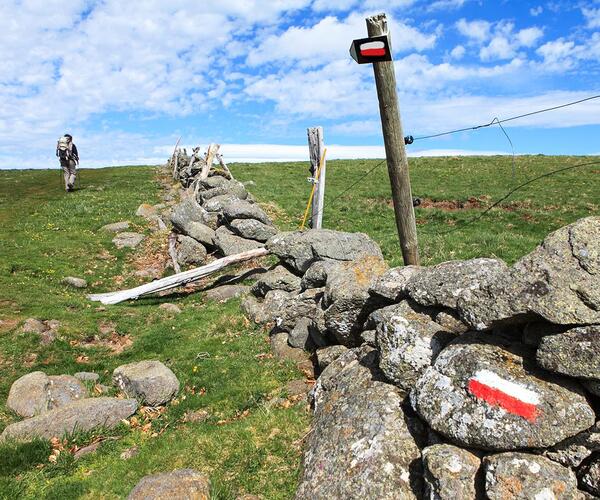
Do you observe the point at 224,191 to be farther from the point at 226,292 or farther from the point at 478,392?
the point at 478,392

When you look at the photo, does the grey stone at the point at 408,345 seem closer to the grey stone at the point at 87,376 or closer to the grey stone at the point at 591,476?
the grey stone at the point at 591,476

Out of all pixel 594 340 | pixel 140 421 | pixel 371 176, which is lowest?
pixel 140 421

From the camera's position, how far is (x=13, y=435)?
9.35 m

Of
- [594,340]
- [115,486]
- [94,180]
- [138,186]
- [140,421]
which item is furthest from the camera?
[94,180]

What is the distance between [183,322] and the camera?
16.2m

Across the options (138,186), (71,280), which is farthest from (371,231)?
(138,186)

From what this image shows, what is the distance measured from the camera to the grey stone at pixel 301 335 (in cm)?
1252

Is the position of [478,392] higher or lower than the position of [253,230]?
lower

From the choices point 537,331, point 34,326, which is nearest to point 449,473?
point 537,331

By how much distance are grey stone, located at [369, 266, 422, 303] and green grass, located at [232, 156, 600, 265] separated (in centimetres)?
838

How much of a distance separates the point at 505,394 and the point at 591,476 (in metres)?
1.28

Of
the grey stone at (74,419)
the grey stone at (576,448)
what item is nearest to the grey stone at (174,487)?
the grey stone at (74,419)

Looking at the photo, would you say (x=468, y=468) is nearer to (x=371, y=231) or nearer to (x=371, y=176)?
(x=371, y=231)

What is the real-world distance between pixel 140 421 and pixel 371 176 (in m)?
37.2
